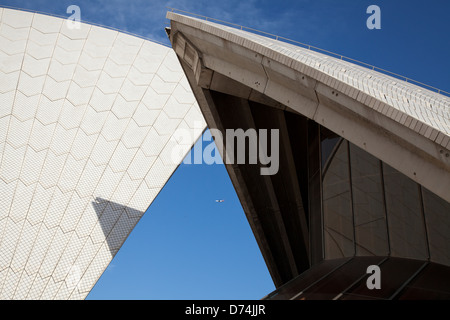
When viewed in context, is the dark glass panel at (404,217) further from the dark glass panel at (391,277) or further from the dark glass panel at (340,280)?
the dark glass panel at (340,280)

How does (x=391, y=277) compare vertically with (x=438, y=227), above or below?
below

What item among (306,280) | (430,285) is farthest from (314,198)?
(430,285)

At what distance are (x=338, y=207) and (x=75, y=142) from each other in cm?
1003

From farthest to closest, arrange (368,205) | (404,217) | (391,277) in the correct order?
1. (368,205)
2. (404,217)
3. (391,277)

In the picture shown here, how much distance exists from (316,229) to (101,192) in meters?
8.00

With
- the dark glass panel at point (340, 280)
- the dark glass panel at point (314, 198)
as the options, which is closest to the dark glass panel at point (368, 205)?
the dark glass panel at point (340, 280)

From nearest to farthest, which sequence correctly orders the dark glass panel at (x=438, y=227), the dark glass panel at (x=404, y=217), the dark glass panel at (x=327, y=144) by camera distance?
the dark glass panel at (x=438, y=227) → the dark glass panel at (x=404, y=217) → the dark glass panel at (x=327, y=144)

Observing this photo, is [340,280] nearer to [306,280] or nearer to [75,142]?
[306,280]

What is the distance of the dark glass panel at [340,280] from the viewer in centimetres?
861

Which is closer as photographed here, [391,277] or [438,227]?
[391,277]

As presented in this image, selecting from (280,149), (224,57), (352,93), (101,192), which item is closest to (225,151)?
(280,149)

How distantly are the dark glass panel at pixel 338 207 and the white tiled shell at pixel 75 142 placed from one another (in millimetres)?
6481

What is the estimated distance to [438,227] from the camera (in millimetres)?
9383

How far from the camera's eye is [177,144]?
17.1 metres
